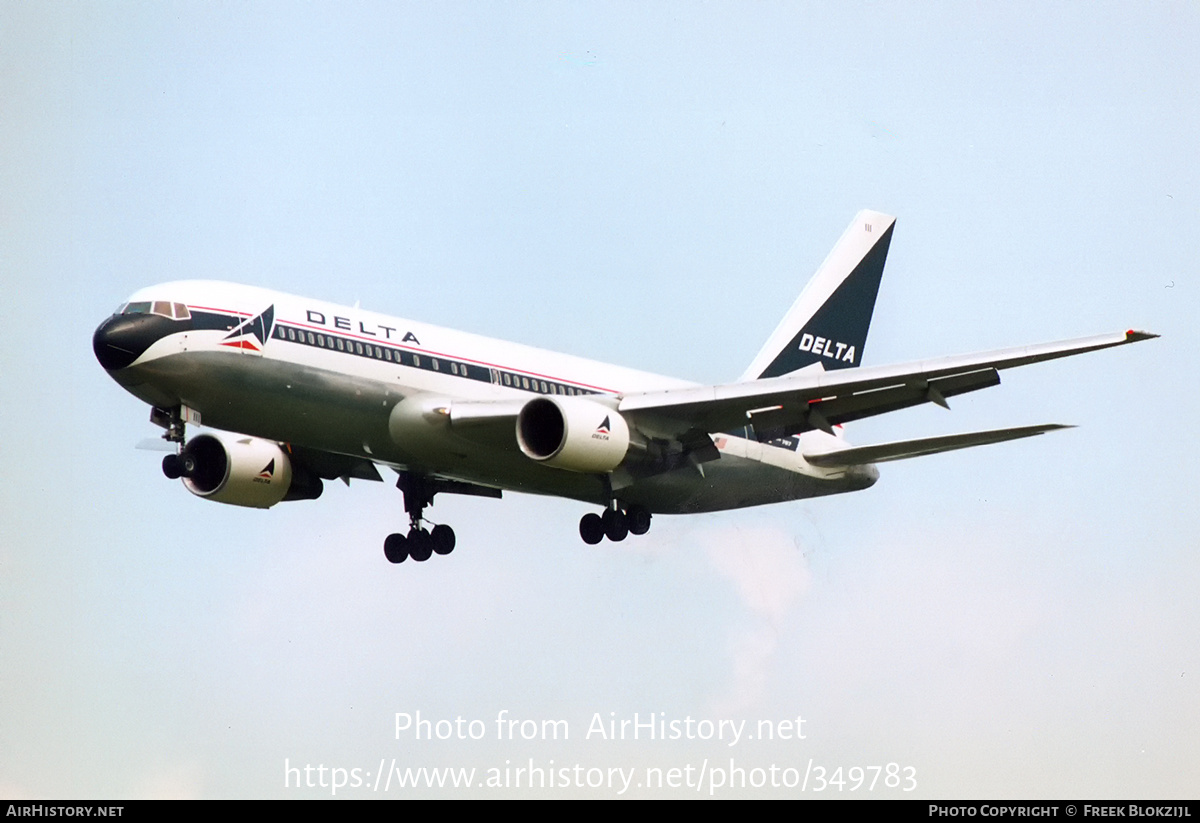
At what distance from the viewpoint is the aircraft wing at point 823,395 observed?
119 ft

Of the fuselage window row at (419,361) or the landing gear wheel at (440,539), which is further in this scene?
the landing gear wheel at (440,539)

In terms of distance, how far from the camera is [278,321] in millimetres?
37531

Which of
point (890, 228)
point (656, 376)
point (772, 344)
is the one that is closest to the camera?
point (656, 376)

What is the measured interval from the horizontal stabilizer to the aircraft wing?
1479 mm

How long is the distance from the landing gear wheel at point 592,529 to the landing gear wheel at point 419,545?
4216mm

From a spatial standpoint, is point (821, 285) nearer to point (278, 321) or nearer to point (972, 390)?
point (972, 390)

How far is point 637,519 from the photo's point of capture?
138ft

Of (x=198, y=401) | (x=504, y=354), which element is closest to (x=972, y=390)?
(x=504, y=354)

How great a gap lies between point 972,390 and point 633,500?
826cm

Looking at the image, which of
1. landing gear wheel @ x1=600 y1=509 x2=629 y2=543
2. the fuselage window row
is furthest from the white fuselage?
landing gear wheel @ x1=600 y1=509 x2=629 y2=543

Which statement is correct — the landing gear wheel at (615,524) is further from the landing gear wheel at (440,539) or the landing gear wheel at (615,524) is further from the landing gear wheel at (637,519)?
the landing gear wheel at (440,539)

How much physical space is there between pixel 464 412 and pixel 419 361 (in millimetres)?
1552

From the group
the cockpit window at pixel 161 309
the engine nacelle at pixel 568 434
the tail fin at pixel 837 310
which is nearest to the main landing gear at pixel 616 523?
the engine nacelle at pixel 568 434

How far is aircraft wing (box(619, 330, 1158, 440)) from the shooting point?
3616 cm
